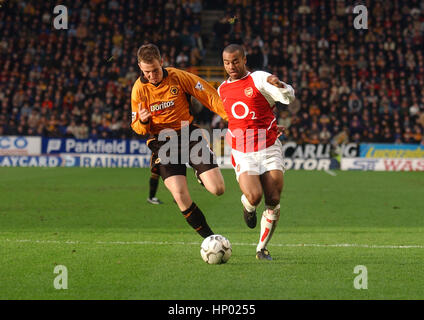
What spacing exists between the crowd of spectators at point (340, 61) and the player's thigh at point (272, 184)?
1910cm

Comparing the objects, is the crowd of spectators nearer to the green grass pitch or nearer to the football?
the green grass pitch

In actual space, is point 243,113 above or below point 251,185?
above

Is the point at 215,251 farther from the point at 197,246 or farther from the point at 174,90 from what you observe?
the point at 174,90

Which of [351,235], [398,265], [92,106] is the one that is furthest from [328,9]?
[398,265]

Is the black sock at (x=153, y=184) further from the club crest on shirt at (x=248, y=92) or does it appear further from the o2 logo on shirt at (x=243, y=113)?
the club crest on shirt at (x=248, y=92)

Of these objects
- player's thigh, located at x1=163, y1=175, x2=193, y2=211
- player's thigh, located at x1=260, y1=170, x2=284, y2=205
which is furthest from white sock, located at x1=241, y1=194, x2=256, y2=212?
player's thigh, located at x1=163, y1=175, x2=193, y2=211

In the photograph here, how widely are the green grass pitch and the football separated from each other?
10 cm

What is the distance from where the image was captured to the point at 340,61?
30828mm

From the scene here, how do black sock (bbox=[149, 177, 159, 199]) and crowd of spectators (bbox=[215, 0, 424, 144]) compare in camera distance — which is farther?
crowd of spectators (bbox=[215, 0, 424, 144])

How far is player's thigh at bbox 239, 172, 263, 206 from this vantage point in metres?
7.59

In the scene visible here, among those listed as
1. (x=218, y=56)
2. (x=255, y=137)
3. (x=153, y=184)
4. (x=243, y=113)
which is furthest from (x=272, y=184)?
(x=218, y=56)

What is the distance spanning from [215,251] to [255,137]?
1468 mm

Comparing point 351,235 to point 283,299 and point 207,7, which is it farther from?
point 207,7

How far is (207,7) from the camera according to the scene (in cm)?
3519
